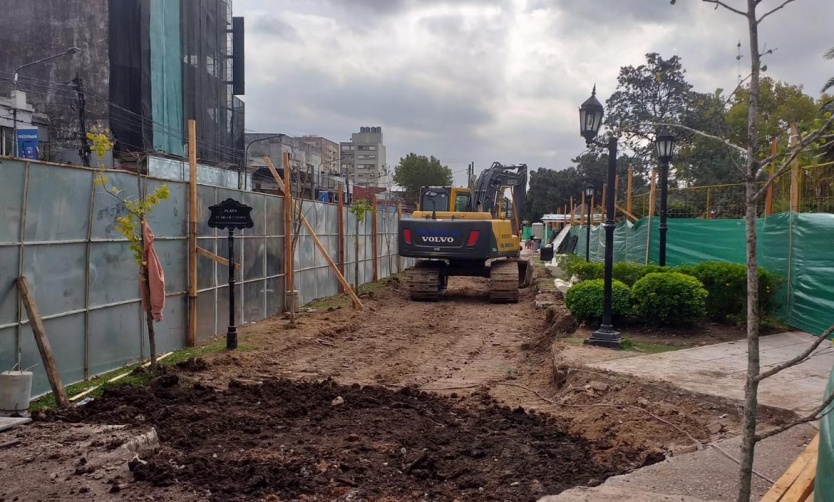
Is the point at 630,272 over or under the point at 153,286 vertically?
under

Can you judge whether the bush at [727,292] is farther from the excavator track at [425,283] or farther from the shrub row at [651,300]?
the excavator track at [425,283]

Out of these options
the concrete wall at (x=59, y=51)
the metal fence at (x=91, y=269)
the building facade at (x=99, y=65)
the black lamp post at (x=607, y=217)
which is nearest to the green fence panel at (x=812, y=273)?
the black lamp post at (x=607, y=217)

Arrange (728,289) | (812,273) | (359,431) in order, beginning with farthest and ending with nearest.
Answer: (728,289)
(812,273)
(359,431)

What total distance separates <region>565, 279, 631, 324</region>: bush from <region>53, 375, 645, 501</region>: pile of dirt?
349 centimetres

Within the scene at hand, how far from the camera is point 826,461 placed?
222 centimetres

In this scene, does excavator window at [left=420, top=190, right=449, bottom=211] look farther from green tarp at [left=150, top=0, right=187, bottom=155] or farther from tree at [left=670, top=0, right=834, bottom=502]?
tree at [left=670, top=0, right=834, bottom=502]

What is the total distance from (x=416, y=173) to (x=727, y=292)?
53.2 m

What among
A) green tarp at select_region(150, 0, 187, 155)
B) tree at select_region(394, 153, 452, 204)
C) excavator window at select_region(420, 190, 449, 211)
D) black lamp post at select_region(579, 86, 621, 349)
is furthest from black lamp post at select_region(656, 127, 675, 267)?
tree at select_region(394, 153, 452, 204)

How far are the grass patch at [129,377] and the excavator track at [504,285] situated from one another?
8.52m

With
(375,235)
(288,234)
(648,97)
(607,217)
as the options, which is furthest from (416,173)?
(607,217)

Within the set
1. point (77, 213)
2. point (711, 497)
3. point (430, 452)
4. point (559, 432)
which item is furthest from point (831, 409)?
point (77, 213)

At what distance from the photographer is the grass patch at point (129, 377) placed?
664cm

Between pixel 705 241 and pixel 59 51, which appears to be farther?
pixel 59 51

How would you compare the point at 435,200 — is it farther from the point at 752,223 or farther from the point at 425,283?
the point at 752,223
